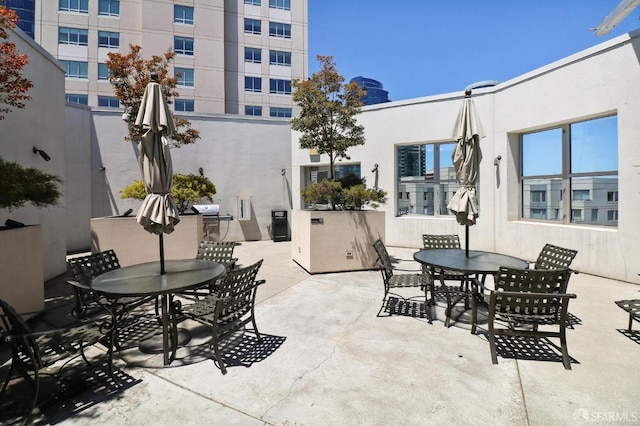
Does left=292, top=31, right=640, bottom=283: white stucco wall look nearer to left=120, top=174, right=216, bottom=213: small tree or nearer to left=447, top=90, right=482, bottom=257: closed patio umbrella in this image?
left=447, top=90, right=482, bottom=257: closed patio umbrella

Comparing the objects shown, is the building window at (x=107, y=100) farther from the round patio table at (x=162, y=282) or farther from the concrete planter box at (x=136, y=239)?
the round patio table at (x=162, y=282)

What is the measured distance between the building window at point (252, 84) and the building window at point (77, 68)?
39.3 feet

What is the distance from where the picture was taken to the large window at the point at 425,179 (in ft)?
31.8

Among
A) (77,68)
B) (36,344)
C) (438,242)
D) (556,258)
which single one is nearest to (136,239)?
(36,344)

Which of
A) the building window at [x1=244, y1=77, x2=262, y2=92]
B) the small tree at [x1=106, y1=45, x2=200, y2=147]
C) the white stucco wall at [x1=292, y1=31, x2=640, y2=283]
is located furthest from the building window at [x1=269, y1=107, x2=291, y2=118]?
the small tree at [x1=106, y1=45, x2=200, y2=147]

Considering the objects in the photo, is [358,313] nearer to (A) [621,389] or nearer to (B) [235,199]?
(A) [621,389]

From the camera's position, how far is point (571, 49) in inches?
271

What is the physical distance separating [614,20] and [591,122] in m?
1.94

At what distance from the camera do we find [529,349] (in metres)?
3.46

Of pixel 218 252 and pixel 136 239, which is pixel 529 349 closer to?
pixel 218 252

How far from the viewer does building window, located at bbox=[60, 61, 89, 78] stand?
23.8m

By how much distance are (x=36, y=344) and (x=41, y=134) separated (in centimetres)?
600

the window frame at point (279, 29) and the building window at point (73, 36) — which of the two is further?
the window frame at point (279, 29)

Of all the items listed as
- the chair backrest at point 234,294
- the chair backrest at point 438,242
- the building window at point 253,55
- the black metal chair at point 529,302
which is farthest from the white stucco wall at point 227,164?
the building window at point 253,55
